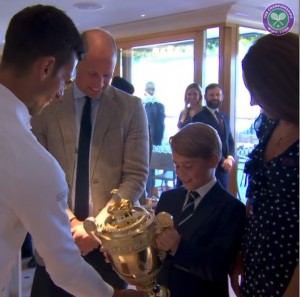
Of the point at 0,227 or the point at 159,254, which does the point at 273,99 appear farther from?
the point at 0,227

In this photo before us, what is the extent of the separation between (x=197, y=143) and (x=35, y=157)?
51 centimetres

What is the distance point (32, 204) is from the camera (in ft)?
3.12

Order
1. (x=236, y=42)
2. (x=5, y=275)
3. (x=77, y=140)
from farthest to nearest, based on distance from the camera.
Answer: (x=236, y=42)
(x=77, y=140)
(x=5, y=275)

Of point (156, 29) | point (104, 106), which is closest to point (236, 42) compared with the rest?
point (156, 29)

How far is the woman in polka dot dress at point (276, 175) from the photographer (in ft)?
3.10

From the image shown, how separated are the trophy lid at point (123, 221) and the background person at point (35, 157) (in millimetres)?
98

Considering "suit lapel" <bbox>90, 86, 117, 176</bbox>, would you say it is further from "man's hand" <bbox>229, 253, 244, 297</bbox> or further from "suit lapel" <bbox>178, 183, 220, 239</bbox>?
"man's hand" <bbox>229, 253, 244, 297</bbox>

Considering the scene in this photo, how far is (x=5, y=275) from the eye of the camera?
107 centimetres

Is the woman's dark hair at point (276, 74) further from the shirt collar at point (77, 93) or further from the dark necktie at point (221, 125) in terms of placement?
the dark necktie at point (221, 125)

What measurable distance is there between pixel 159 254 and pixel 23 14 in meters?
0.69

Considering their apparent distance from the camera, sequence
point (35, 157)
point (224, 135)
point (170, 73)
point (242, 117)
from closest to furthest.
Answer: point (35, 157), point (224, 135), point (242, 117), point (170, 73)

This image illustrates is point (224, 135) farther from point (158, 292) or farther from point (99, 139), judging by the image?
point (158, 292)

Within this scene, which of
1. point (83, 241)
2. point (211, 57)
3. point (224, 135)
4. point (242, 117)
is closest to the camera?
point (83, 241)

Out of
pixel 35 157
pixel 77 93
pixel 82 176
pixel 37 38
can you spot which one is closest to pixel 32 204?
pixel 35 157
